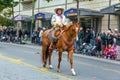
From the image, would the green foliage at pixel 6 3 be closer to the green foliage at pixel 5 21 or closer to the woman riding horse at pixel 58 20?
the green foliage at pixel 5 21

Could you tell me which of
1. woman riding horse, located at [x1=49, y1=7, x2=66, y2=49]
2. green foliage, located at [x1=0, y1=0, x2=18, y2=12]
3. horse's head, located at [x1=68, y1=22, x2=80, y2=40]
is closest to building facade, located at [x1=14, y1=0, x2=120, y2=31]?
green foliage, located at [x1=0, y1=0, x2=18, y2=12]

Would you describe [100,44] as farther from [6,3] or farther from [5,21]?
[5,21]

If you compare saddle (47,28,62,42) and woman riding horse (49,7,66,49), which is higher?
woman riding horse (49,7,66,49)

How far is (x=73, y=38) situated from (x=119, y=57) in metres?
8.80

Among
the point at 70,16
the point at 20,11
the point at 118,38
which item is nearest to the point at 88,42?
the point at 118,38

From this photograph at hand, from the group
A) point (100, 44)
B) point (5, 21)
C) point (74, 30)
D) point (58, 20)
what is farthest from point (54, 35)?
point (5, 21)

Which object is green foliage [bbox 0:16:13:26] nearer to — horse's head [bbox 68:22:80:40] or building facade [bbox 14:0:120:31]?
building facade [bbox 14:0:120:31]

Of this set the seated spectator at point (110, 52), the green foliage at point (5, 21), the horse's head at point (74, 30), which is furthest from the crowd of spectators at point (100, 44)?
the green foliage at point (5, 21)

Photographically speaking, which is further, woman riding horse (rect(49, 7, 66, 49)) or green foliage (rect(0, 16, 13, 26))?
green foliage (rect(0, 16, 13, 26))

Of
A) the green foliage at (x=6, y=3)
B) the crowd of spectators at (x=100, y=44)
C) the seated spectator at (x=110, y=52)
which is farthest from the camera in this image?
the green foliage at (x=6, y=3)

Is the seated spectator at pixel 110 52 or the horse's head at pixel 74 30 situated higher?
the horse's head at pixel 74 30

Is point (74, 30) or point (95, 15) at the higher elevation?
point (95, 15)

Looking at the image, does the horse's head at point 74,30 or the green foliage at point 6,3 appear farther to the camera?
the green foliage at point 6,3

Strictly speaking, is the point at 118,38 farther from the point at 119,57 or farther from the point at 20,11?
the point at 20,11
